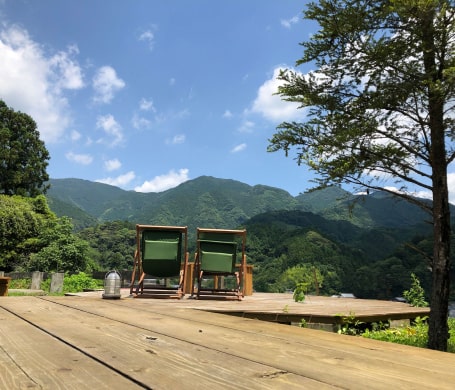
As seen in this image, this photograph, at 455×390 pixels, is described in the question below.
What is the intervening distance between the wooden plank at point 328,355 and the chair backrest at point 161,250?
3.70m

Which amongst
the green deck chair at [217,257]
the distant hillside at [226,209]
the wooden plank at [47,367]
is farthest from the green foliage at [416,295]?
the distant hillside at [226,209]

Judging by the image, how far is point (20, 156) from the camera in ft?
92.9

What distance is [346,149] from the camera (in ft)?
15.9

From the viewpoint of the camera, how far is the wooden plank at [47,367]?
3.24 feet

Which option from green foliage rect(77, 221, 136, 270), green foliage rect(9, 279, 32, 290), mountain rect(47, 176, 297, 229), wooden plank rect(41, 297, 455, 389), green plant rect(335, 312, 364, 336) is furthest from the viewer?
mountain rect(47, 176, 297, 229)

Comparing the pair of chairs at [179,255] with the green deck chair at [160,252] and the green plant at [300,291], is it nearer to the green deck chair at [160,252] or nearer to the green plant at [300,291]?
the green deck chair at [160,252]

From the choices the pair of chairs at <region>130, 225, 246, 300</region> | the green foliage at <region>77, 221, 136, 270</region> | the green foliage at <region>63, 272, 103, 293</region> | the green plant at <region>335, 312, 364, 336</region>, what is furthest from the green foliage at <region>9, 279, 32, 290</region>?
the green foliage at <region>77, 221, 136, 270</region>

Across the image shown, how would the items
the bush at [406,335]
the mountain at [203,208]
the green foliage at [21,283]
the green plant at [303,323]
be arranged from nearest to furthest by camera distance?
1. the green plant at [303,323]
2. the bush at [406,335]
3. the green foliage at [21,283]
4. the mountain at [203,208]

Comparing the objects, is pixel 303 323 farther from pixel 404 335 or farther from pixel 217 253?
pixel 217 253

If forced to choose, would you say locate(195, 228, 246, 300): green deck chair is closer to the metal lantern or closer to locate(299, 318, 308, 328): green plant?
the metal lantern

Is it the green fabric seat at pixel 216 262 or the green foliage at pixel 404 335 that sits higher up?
the green fabric seat at pixel 216 262

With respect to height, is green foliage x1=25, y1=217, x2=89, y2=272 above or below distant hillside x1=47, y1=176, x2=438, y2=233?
below

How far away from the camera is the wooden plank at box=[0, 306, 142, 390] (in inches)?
38.9

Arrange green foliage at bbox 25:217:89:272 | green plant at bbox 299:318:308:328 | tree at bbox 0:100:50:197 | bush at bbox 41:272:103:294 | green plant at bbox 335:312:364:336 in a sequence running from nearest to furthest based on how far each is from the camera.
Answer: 1. green plant at bbox 299:318:308:328
2. green plant at bbox 335:312:364:336
3. bush at bbox 41:272:103:294
4. green foliage at bbox 25:217:89:272
5. tree at bbox 0:100:50:197
